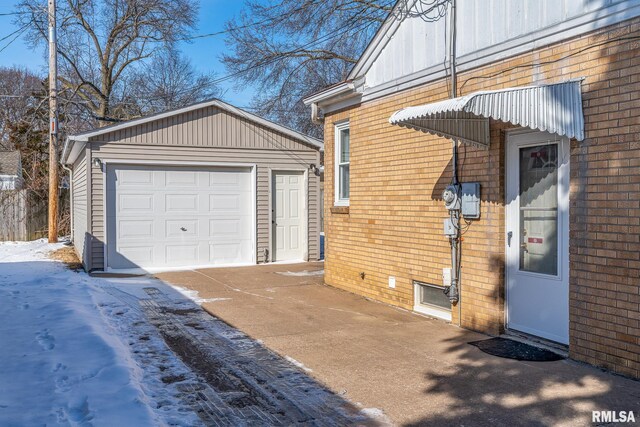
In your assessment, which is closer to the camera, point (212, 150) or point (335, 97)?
point (335, 97)

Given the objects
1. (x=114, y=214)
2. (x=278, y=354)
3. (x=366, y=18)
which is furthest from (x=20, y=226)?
(x=278, y=354)

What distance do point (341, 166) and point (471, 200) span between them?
3.54 meters

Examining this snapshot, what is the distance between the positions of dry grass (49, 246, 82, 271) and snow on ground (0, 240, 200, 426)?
336 cm

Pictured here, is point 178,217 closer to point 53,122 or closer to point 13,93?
point 53,122

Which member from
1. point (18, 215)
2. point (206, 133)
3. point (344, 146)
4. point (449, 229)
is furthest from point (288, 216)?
point (18, 215)

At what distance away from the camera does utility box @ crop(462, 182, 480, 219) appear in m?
6.55

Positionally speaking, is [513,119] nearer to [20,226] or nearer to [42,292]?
[42,292]

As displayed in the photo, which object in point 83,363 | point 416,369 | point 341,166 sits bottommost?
point 416,369

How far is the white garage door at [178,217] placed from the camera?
Answer: 1206 cm

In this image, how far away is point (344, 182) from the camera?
32.2 feet

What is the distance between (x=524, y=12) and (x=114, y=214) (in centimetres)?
914

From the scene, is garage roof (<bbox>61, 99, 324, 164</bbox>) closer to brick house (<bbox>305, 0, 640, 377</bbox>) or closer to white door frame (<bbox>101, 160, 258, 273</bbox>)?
white door frame (<bbox>101, 160, 258, 273</bbox>)

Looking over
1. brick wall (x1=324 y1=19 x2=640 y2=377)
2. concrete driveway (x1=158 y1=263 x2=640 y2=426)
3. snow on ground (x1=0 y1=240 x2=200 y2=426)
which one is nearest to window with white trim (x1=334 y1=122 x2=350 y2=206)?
brick wall (x1=324 y1=19 x2=640 y2=377)

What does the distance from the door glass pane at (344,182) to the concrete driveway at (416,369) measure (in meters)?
2.01
